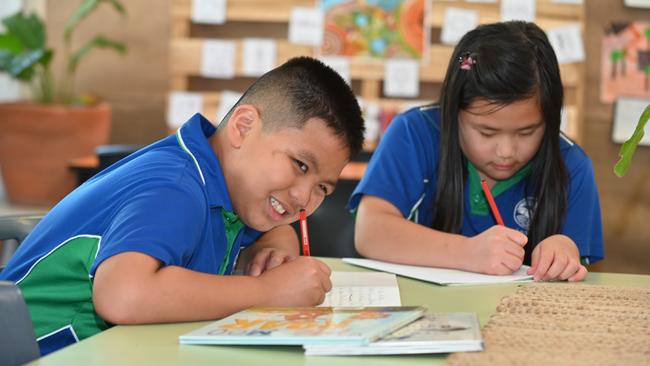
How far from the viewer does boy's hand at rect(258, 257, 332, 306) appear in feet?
3.70

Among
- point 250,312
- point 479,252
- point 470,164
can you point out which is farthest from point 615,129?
point 250,312

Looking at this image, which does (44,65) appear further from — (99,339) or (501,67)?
(99,339)

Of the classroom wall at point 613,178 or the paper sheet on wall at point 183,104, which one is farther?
the paper sheet on wall at point 183,104

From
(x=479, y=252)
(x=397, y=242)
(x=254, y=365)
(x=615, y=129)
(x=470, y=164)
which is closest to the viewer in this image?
(x=254, y=365)

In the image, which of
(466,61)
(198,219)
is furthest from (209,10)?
(198,219)

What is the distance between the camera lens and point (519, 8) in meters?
3.51

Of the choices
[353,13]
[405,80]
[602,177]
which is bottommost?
[602,177]

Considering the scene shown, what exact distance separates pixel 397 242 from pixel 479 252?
166 mm

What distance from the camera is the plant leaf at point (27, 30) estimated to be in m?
3.55

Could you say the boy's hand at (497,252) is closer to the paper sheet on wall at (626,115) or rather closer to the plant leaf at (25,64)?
the paper sheet on wall at (626,115)

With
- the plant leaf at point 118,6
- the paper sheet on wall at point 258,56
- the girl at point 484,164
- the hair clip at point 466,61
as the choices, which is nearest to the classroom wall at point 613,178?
the paper sheet on wall at point 258,56

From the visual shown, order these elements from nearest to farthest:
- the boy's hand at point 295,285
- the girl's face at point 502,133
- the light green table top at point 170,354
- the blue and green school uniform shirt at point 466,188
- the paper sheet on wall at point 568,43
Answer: the light green table top at point 170,354 < the boy's hand at point 295,285 < the girl's face at point 502,133 < the blue and green school uniform shirt at point 466,188 < the paper sheet on wall at point 568,43

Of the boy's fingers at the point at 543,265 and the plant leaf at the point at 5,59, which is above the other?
the plant leaf at the point at 5,59

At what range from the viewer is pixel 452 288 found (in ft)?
4.34
